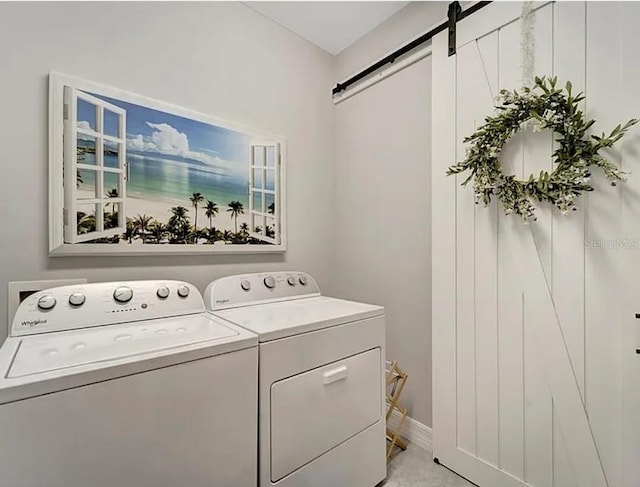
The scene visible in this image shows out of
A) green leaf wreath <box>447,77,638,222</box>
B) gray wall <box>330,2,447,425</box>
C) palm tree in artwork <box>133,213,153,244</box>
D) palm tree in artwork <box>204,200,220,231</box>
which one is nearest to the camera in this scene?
green leaf wreath <box>447,77,638,222</box>

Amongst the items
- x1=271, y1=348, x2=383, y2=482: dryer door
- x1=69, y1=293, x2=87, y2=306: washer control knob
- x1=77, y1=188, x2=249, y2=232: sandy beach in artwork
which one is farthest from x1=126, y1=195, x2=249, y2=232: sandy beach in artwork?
x1=271, y1=348, x2=383, y2=482: dryer door

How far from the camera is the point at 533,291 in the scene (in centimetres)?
140

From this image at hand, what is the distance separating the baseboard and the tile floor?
0.05 m

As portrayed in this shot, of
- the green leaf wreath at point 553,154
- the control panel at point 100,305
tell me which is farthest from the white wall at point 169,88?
the green leaf wreath at point 553,154

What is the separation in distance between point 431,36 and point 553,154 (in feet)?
3.29

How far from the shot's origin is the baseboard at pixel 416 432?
1.84 meters

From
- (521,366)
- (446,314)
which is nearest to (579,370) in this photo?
(521,366)

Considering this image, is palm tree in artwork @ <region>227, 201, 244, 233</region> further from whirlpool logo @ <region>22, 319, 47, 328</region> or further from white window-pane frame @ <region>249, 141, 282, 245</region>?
whirlpool logo @ <region>22, 319, 47, 328</region>

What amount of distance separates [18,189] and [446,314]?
202 centimetres

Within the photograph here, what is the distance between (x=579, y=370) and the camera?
1276 mm

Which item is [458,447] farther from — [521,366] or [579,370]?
[579,370]

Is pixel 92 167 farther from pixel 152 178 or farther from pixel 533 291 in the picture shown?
pixel 533 291

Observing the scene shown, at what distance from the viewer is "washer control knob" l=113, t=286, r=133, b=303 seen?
50.8 inches

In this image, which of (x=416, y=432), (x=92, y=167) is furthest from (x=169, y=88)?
(x=416, y=432)
